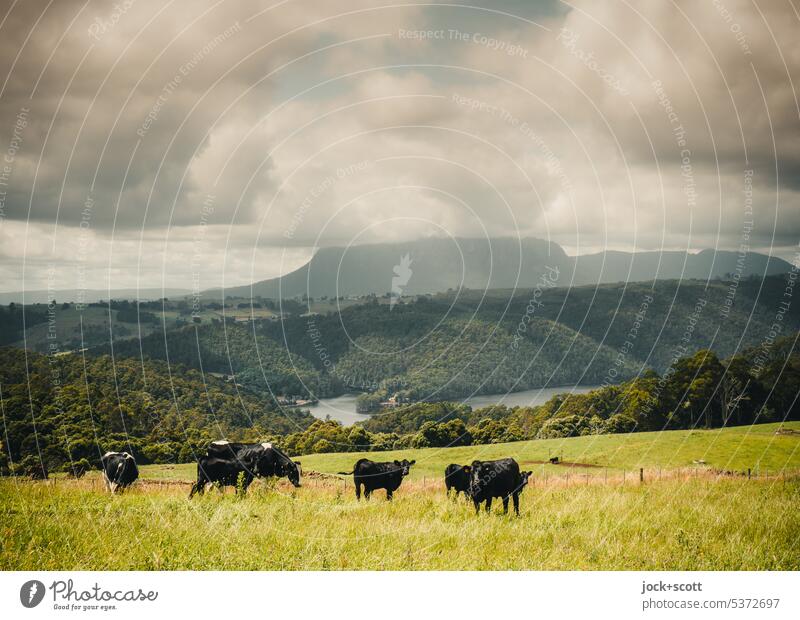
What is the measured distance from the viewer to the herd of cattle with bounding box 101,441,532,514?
34.4 ft

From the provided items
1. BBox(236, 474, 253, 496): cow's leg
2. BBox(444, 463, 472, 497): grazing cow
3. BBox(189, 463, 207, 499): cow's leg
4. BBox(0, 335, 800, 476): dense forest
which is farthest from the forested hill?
BBox(189, 463, 207, 499): cow's leg

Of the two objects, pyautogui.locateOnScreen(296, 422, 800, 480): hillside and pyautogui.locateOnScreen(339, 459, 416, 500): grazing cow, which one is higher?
pyautogui.locateOnScreen(339, 459, 416, 500): grazing cow

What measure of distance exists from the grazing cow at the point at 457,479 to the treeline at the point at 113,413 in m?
7.48

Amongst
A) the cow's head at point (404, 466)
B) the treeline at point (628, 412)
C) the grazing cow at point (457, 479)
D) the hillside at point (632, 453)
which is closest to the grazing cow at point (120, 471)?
the hillside at point (632, 453)

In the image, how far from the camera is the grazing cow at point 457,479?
1121 cm

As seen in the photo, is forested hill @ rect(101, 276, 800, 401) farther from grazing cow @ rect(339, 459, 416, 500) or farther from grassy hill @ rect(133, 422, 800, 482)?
grazing cow @ rect(339, 459, 416, 500)

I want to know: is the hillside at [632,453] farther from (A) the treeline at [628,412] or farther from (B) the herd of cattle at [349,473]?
(B) the herd of cattle at [349,473]

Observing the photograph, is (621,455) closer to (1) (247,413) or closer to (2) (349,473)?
(2) (349,473)

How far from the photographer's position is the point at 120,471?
42.6 feet

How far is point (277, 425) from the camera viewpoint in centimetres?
2280

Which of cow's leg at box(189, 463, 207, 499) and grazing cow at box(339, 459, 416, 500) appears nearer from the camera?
cow's leg at box(189, 463, 207, 499)

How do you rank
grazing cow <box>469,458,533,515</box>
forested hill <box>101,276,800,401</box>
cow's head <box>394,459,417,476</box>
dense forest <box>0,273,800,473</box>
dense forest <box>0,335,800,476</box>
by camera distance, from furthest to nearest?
1. forested hill <box>101,276,800,401</box>
2. dense forest <box>0,273,800,473</box>
3. dense forest <box>0,335,800,476</box>
4. cow's head <box>394,459,417,476</box>
5. grazing cow <box>469,458,533,515</box>

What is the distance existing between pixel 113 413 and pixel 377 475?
15.7 meters
